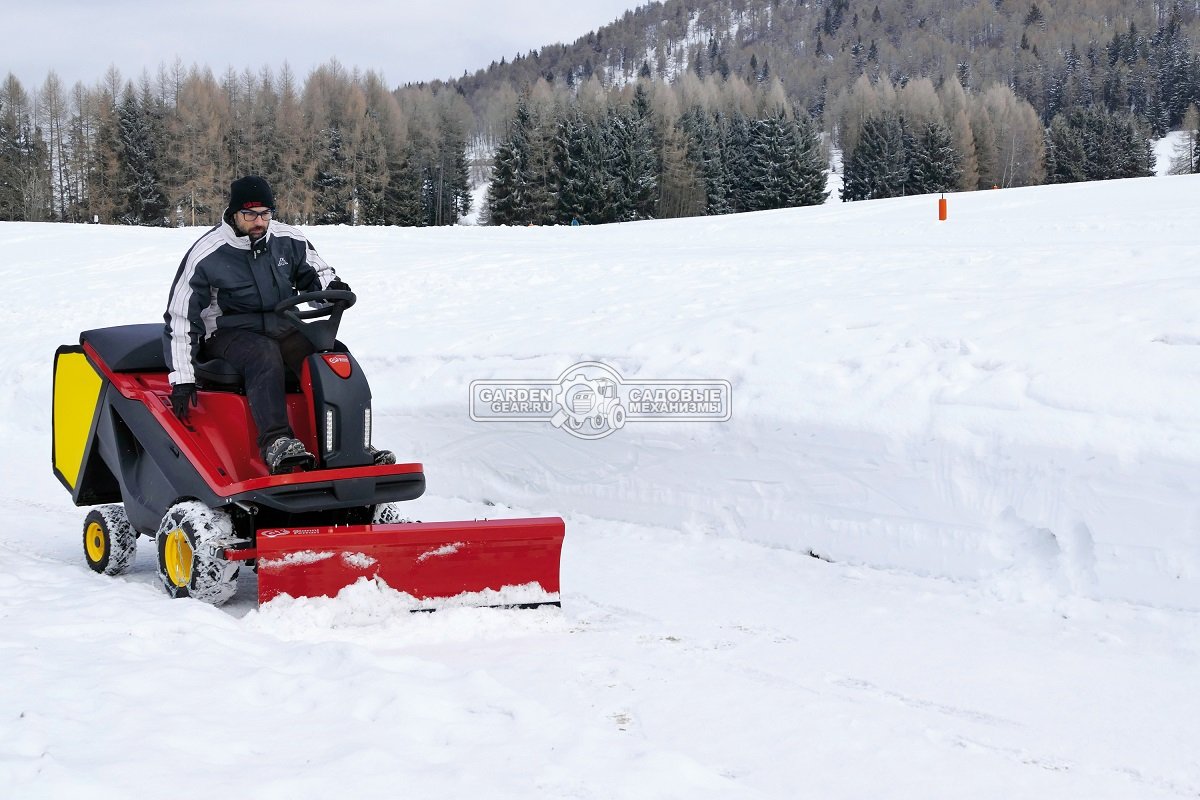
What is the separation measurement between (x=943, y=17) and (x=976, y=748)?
20659cm

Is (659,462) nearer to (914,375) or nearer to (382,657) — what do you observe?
(914,375)

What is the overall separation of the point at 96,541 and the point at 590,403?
338cm

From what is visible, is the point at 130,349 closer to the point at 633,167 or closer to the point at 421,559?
the point at 421,559

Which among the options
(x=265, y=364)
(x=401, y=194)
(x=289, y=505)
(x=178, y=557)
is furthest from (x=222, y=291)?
(x=401, y=194)

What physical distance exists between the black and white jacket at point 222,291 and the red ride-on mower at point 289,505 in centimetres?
16

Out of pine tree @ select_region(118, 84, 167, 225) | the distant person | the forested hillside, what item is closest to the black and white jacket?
the distant person

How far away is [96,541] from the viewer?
5367mm

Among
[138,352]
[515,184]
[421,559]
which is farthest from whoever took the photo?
[515,184]

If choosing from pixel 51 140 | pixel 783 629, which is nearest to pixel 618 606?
pixel 783 629

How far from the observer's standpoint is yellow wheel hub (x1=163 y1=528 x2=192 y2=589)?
4.66 m

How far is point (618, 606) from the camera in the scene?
477 cm

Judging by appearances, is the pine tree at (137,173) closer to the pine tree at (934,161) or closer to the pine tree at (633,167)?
the pine tree at (633,167)

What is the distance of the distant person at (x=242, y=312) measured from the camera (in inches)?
186

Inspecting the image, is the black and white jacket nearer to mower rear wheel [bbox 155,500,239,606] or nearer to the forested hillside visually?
mower rear wheel [bbox 155,500,239,606]
